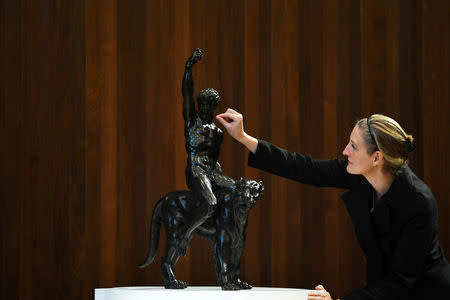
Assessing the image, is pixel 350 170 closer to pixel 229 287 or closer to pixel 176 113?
pixel 229 287

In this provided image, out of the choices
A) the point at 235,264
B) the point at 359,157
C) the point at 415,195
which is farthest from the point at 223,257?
the point at 415,195

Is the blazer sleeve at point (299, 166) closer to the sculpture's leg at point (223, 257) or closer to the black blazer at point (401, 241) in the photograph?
the black blazer at point (401, 241)

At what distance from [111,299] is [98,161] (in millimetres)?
1079

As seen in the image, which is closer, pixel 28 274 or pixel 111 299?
pixel 111 299

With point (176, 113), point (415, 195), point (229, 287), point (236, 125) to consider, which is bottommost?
point (229, 287)

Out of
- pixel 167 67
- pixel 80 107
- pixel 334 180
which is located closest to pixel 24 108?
pixel 80 107

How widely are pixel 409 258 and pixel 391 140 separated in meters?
0.40

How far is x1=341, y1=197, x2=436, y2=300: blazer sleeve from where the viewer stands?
2.29 m

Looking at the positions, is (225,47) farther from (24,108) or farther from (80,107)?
(24,108)

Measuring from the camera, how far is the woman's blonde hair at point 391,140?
231cm

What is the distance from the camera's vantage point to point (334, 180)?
105 inches

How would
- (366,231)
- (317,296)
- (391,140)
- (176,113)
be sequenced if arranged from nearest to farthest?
(317,296), (391,140), (366,231), (176,113)

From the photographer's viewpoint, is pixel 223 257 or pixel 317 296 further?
pixel 223 257

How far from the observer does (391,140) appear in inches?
91.0
